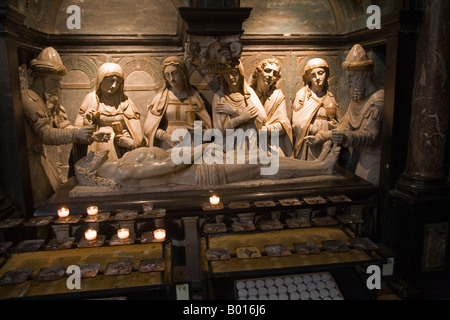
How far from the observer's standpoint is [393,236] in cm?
395

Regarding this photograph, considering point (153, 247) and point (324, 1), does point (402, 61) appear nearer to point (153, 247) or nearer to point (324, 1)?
point (324, 1)

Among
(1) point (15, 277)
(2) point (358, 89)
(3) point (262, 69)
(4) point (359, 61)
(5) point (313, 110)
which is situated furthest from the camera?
(5) point (313, 110)

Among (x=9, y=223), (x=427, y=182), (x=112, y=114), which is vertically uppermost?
(x=112, y=114)

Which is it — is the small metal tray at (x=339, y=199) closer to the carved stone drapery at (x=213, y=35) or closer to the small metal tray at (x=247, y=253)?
the small metal tray at (x=247, y=253)

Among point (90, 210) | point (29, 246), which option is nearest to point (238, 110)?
point (90, 210)

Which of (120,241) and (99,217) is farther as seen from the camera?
(99,217)

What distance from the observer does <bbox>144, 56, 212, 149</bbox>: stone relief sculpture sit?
4.79 metres

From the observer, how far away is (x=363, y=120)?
445cm

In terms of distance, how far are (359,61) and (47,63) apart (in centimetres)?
371

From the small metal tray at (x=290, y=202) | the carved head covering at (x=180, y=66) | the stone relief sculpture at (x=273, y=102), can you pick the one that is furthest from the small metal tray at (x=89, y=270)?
the stone relief sculpture at (x=273, y=102)

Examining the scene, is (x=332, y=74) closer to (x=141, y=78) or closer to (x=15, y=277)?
(x=141, y=78)

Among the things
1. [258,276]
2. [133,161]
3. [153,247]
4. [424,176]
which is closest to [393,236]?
[424,176]

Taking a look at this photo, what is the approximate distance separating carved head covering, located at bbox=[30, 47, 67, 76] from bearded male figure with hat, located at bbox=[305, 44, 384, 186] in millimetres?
3219

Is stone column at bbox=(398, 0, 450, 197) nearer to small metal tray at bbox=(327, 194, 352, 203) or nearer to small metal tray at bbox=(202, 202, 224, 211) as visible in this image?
small metal tray at bbox=(327, 194, 352, 203)
